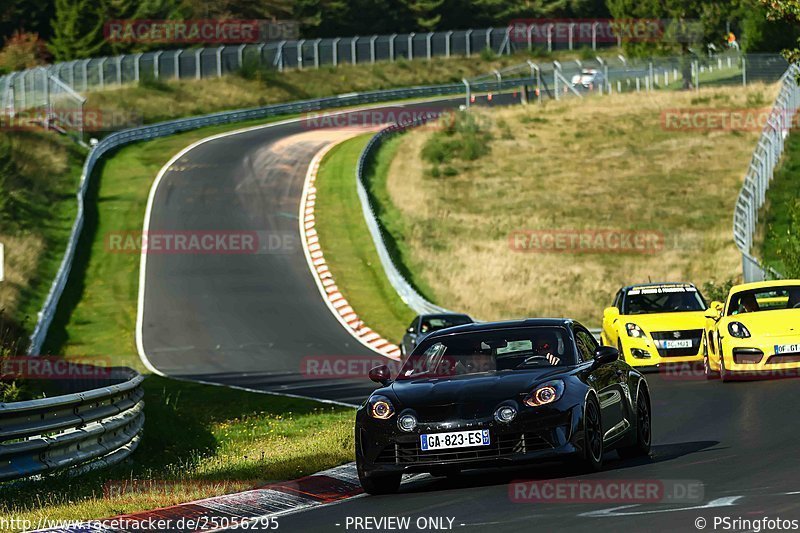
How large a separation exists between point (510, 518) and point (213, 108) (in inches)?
2633

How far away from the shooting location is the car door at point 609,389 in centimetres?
1159

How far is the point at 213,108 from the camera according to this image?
74312 mm

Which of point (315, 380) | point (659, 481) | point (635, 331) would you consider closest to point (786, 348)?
point (635, 331)

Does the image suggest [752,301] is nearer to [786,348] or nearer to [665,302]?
[786,348]

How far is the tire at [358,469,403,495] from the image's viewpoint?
1094 cm

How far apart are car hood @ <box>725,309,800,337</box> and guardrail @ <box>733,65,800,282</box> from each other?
12.1m

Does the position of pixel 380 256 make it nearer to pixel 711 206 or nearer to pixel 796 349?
pixel 711 206

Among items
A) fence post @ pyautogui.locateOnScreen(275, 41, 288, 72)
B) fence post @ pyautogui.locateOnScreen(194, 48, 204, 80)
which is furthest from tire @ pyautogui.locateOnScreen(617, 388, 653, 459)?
fence post @ pyautogui.locateOnScreen(275, 41, 288, 72)

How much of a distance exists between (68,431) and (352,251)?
32360 mm

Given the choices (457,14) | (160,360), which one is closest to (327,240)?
(160,360)

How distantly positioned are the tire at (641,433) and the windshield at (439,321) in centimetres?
1662

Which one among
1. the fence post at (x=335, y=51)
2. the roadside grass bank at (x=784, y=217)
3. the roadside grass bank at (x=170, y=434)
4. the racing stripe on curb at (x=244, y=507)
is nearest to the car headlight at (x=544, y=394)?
the racing stripe on curb at (x=244, y=507)

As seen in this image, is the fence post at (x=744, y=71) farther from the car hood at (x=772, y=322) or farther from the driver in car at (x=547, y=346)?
the driver in car at (x=547, y=346)

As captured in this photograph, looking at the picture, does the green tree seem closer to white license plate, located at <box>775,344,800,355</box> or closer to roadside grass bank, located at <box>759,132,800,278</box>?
roadside grass bank, located at <box>759,132,800,278</box>
